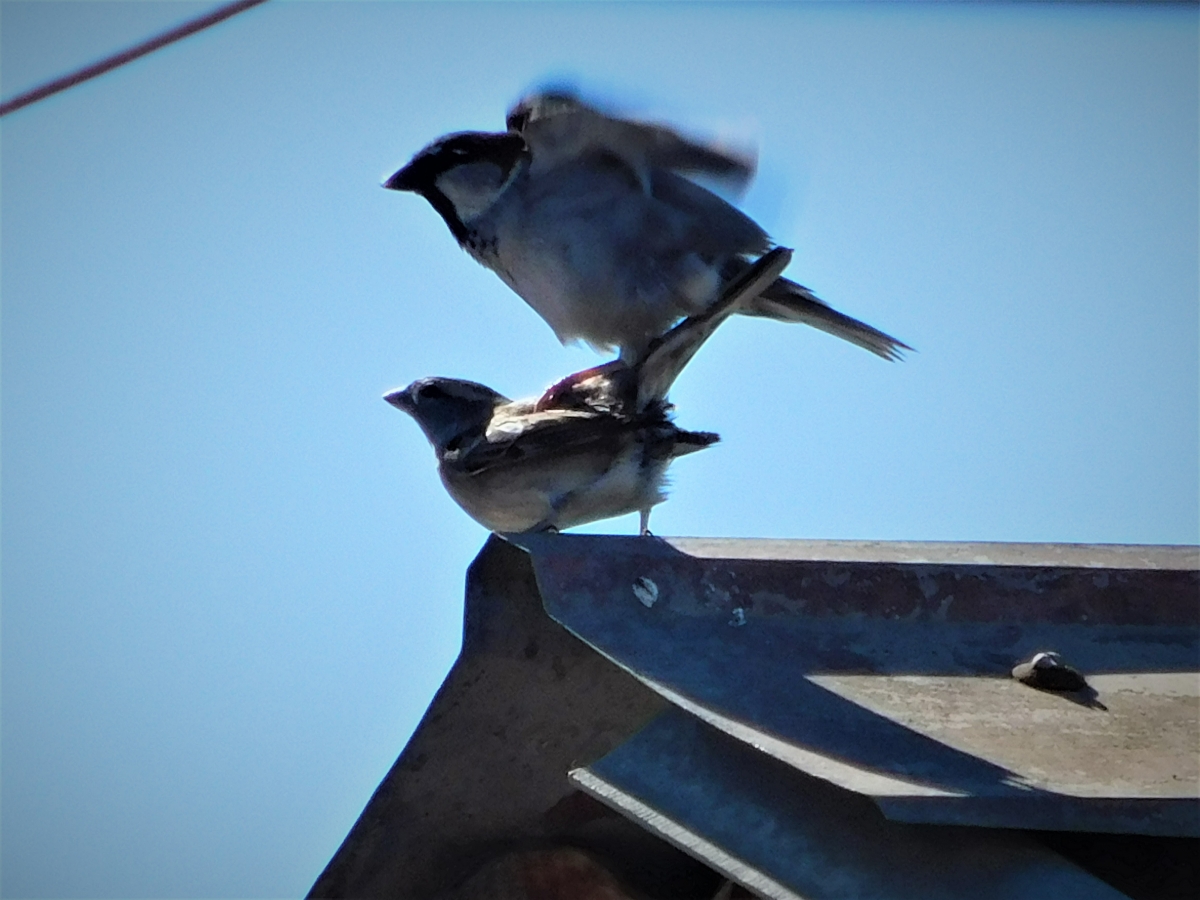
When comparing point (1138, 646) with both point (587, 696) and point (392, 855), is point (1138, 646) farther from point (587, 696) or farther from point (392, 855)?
point (392, 855)

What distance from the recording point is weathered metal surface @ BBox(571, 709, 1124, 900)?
7.75ft

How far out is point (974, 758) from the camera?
257 centimetres

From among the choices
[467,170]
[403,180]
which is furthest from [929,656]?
[403,180]

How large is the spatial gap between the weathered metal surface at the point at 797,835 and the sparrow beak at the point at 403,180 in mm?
4088

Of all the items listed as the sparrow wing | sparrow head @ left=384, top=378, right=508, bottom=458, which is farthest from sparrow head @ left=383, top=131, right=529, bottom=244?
sparrow head @ left=384, top=378, right=508, bottom=458

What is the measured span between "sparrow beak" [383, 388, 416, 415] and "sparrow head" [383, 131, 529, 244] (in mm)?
828

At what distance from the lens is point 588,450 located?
14.9 feet

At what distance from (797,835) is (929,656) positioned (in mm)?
784

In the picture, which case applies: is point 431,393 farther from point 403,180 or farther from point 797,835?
point 797,835

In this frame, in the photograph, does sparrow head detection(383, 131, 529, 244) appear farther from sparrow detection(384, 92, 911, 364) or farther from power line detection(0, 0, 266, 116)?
power line detection(0, 0, 266, 116)

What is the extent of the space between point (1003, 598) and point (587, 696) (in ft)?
3.31

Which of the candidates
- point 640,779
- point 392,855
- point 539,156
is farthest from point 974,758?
point 539,156

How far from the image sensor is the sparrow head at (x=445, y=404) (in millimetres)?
5203

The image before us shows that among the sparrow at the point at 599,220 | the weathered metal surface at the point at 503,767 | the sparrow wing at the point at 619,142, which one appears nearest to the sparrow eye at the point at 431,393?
the sparrow at the point at 599,220
